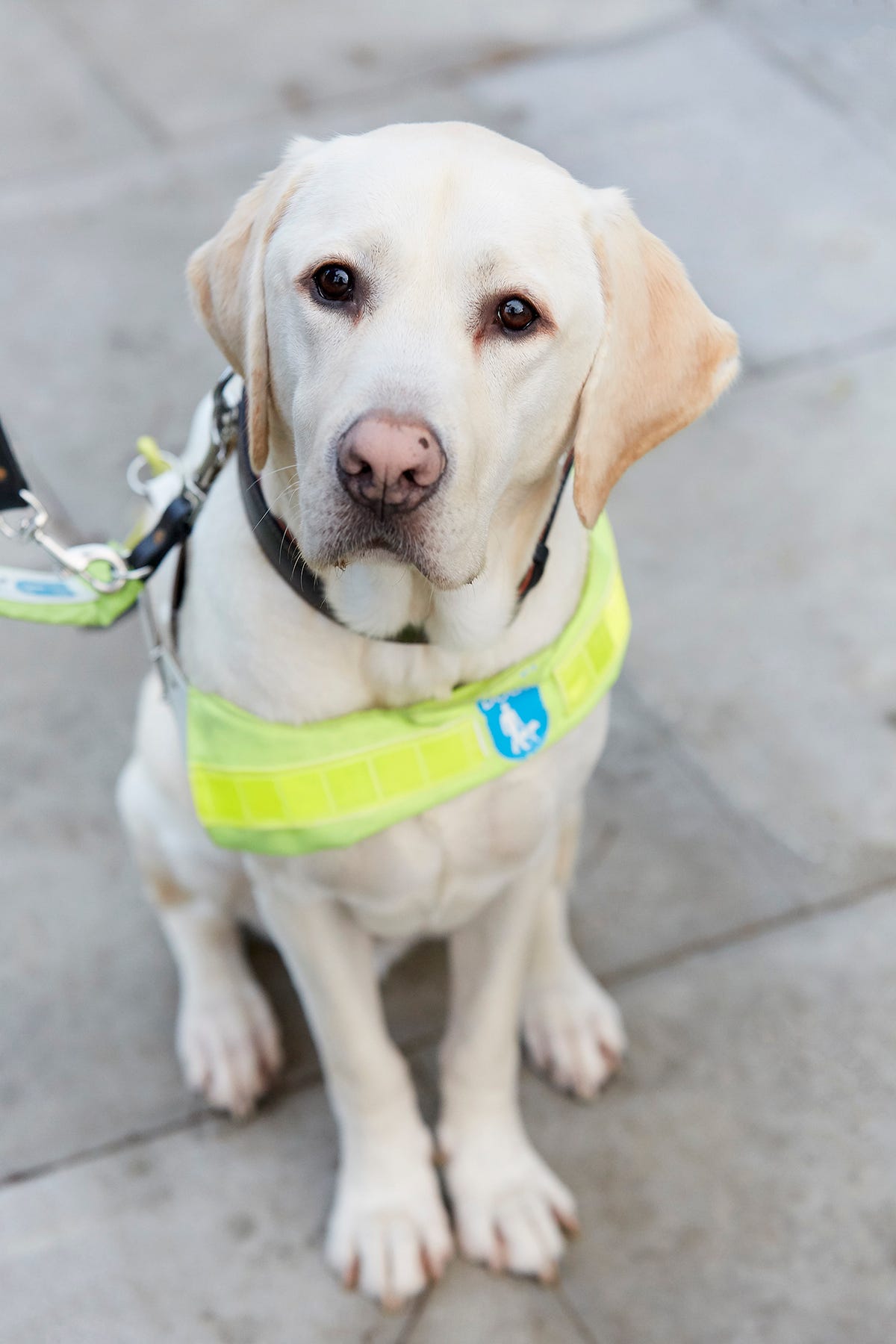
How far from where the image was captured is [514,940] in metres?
2.30

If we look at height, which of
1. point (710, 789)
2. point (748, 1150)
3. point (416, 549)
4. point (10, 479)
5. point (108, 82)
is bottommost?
point (748, 1150)

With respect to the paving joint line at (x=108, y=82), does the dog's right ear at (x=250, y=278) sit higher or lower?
higher

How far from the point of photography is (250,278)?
174cm

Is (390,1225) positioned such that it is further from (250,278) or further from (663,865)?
(250,278)

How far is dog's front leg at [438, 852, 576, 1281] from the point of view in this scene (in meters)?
2.32

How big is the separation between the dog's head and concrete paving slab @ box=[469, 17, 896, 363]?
246 cm

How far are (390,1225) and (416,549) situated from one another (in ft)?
4.37

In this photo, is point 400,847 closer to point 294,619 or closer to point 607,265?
point 294,619

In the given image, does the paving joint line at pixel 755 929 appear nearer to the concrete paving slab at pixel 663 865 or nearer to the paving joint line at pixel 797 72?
the concrete paving slab at pixel 663 865

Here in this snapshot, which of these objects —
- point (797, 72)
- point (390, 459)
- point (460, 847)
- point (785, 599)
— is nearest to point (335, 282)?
point (390, 459)

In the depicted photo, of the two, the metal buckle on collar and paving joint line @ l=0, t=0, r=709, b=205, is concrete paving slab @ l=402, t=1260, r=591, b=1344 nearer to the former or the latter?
the metal buckle on collar

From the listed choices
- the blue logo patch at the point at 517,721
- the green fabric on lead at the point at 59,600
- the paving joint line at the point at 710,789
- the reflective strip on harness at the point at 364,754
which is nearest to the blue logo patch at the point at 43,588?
the green fabric on lead at the point at 59,600

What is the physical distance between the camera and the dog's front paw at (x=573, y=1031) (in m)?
2.58

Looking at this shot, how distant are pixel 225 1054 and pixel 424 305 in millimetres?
1565
